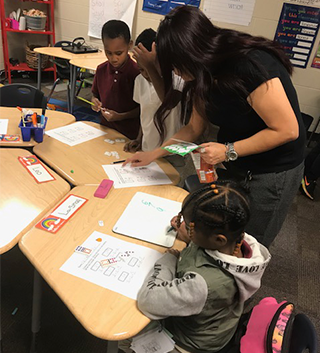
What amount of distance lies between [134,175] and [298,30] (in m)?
3.06

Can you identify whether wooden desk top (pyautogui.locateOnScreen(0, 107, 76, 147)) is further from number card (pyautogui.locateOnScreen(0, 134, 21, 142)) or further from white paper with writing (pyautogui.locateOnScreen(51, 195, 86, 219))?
white paper with writing (pyautogui.locateOnScreen(51, 195, 86, 219))

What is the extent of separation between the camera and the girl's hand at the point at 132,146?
5.85 ft

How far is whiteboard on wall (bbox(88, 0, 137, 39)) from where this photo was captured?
14.0ft

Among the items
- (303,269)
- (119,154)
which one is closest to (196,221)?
(119,154)

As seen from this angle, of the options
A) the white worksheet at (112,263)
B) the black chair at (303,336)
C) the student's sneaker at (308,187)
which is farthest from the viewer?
the student's sneaker at (308,187)

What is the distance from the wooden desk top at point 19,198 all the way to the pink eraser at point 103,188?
141mm

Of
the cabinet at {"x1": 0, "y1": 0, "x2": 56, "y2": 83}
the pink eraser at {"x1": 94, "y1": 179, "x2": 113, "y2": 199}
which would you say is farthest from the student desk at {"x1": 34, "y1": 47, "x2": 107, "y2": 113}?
the pink eraser at {"x1": 94, "y1": 179, "x2": 113, "y2": 199}

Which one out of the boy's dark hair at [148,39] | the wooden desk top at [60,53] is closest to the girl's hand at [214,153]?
the boy's dark hair at [148,39]

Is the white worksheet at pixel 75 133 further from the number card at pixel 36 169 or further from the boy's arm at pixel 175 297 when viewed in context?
the boy's arm at pixel 175 297

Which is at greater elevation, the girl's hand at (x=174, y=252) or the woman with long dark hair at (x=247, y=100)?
the woman with long dark hair at (x=247, y=100)

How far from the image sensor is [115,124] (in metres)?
2.11

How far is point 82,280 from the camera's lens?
922mm

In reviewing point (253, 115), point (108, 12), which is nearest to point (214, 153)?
point (253, 115)

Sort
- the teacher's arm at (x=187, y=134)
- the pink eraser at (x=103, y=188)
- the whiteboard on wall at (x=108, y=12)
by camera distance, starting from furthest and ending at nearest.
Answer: the whiteboard on wall at (x=108, y=12)
the teacher's arm at (x=187, y=134)
the pink eraser at (x=103, y=188)
